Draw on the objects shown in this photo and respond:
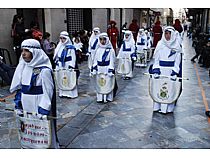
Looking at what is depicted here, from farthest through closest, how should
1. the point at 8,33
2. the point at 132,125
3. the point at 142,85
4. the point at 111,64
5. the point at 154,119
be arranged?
the point at 8,33, the point at 142,85, the point at 111,64, the point at 154,119, the point at 132,125

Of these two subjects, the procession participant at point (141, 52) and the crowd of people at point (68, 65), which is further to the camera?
the procession participant at point (141, 52)

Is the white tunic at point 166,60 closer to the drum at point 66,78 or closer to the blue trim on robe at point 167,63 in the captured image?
the blue trim on robe at point 167,63

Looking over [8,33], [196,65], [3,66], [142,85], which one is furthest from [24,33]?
[196,65]

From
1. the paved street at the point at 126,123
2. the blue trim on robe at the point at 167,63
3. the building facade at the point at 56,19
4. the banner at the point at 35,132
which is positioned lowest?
the paved street at the point at 126,123

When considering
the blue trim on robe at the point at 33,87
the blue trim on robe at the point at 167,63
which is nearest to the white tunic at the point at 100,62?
the blue trim on robe at the point at 167,63

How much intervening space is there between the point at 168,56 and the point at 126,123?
1590 mm

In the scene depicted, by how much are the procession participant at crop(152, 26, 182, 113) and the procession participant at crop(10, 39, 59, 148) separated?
2730mm

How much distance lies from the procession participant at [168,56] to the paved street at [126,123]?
907mm

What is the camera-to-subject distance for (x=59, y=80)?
6914 mm

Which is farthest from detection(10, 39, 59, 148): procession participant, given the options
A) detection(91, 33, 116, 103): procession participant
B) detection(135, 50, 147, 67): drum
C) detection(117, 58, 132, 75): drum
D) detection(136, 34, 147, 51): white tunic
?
detection(136, 34, 147, 51): white tunic

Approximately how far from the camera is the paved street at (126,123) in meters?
4.35

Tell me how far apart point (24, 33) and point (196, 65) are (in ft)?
24.6

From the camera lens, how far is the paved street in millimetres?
4348

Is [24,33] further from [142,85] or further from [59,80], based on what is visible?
[142,85]
